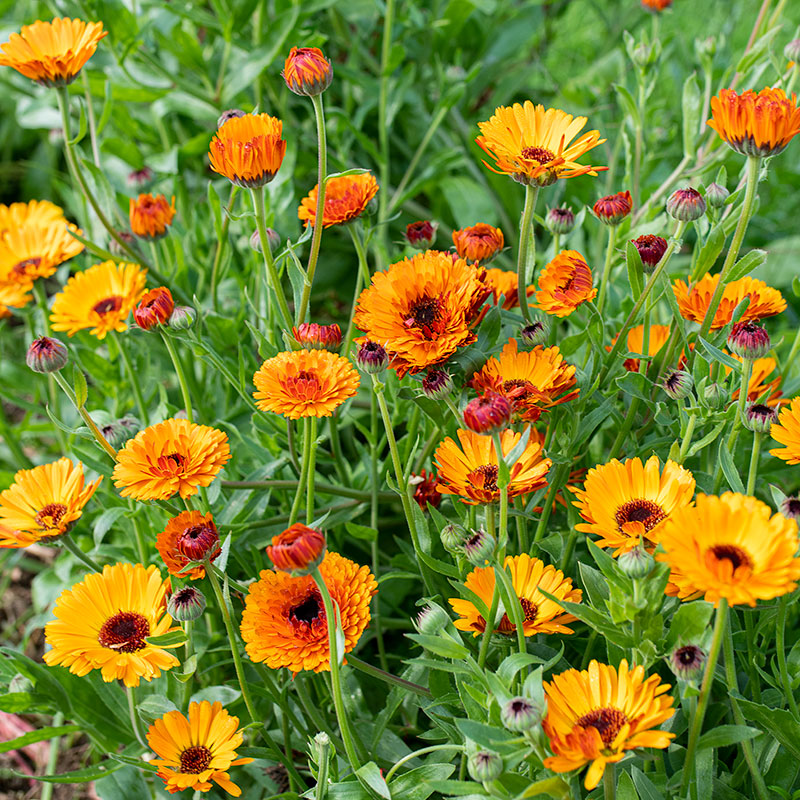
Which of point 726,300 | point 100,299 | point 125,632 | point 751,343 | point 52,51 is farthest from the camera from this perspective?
point 100,299

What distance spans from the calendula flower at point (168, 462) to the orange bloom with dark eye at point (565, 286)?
44 cm

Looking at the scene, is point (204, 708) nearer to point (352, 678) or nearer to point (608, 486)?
point (352, 678)

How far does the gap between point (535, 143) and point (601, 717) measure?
0.71m

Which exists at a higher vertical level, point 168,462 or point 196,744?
point 168,462

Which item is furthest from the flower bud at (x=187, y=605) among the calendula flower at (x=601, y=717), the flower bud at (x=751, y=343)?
the flower bud at (x=751, y=343)

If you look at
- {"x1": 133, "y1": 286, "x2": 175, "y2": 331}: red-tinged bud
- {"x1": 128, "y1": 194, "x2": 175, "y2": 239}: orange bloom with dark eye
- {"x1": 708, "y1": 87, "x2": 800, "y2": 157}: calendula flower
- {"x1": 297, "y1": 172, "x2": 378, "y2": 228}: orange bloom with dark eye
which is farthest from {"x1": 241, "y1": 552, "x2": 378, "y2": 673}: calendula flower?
{"x1": 128, "y1": 194, "x2": 175, "y2": 239}: orange bloom with dark eye

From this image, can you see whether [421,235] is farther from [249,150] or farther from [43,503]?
[43,503]

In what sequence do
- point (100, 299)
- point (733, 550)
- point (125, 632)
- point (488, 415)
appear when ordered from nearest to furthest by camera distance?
point (733, 550) < point (488, 415) < point (125, 632) < point (100, 299)

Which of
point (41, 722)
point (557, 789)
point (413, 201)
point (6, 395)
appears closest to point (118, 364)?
point (6, 395)

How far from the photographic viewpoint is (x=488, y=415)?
2.93ft

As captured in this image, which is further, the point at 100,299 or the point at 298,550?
A: the point at 100,299

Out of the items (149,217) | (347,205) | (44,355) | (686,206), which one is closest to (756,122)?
(686,206)

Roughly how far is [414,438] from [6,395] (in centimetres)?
90

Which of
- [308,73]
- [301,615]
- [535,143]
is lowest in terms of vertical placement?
[301,615]
